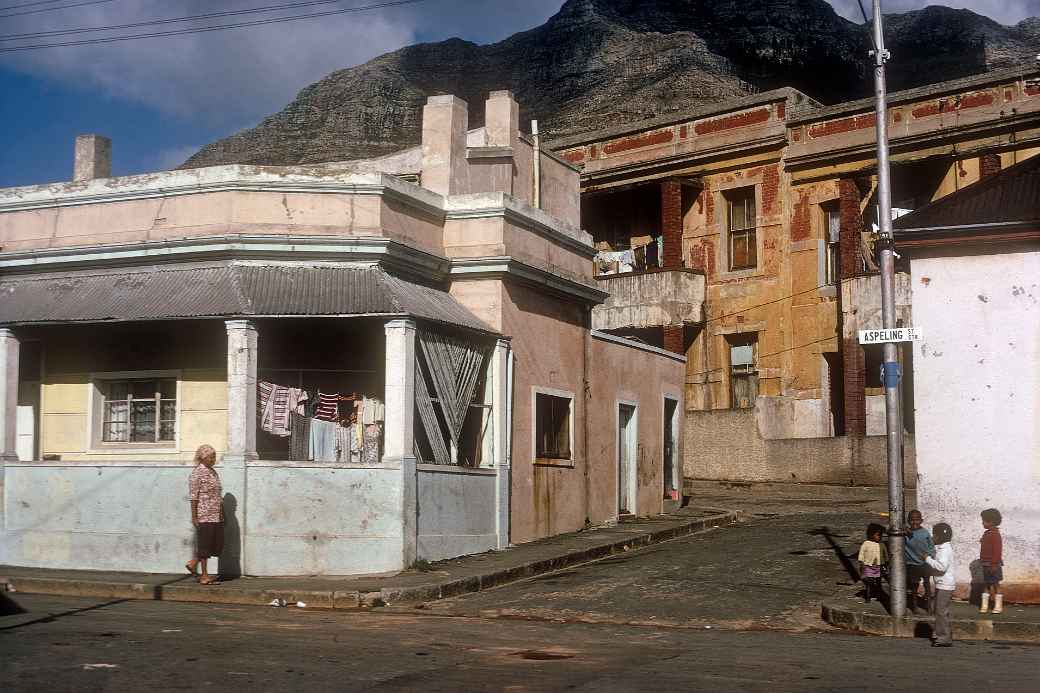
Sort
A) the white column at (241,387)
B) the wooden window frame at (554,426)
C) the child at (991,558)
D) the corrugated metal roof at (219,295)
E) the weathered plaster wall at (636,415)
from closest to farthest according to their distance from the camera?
1. the child at (991,558)
2. the white column at (241,387)
3. the corrugated metal roof at (219,295)
4. the wooden window frame at (554,426)
5. the weathered plaster wall at (636,415)

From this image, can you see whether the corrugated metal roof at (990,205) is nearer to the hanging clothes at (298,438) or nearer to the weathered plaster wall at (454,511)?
the weathered plaster wall at (454,511)

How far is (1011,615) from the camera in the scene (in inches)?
511

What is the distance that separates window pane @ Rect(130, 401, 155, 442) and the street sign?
9.78 m

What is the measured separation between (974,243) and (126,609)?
383 inches

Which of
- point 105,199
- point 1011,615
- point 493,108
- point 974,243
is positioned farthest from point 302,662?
point 493,108

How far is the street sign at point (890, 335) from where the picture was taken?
13.0m

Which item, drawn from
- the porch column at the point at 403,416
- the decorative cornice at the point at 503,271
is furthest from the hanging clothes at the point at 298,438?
the decorative cornice at the point at 503,271

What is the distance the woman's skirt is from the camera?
15.3 m

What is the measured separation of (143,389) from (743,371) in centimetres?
1872

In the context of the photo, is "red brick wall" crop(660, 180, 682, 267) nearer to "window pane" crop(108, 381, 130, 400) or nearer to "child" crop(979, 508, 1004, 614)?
"window pane" crop(108, 381, 130, 400)

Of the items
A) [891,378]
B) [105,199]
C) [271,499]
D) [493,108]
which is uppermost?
[493,108]

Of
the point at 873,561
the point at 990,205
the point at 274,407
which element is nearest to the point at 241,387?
the point at 274,407

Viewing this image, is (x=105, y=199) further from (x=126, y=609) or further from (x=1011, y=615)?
(x=1011, y=615)

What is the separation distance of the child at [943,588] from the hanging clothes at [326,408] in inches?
316
